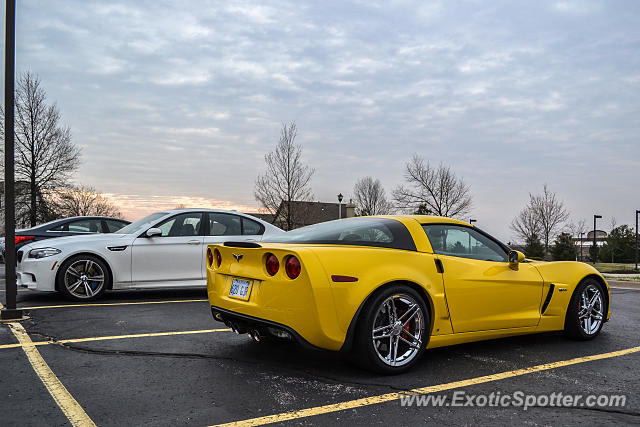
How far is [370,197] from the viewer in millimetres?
60000

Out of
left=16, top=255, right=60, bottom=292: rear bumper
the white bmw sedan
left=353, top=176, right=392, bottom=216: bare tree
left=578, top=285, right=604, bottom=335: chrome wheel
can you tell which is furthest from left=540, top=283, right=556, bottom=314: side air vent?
left=353, top=176, right=392, bottom=216: bare tree

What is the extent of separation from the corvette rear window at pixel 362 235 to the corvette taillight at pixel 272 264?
0.37 meters

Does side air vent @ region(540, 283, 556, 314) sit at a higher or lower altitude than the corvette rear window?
lower

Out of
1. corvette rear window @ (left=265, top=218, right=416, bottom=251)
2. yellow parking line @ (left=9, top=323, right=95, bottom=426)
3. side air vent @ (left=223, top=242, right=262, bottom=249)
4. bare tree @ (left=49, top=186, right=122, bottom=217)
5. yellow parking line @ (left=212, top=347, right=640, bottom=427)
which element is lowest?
yellow parking line @ (left=212, top=347, right=640, bottom=427)

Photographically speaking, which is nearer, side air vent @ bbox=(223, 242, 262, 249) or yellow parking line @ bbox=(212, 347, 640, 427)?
yellow parking line @ bbox=(212, 347, 640, 427)

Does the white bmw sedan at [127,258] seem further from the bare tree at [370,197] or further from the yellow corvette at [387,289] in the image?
the bare tree at [370,197]

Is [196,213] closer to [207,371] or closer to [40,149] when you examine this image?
[207,371]

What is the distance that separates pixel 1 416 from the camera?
319 cm

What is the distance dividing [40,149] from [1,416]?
35.4m

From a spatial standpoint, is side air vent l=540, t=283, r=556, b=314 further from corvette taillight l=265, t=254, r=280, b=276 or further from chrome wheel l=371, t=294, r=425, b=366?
corvette taillight l=265, t=254, r=280, b=276

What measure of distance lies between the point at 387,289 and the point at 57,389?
7.93 ft

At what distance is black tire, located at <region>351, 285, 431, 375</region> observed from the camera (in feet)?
13.1

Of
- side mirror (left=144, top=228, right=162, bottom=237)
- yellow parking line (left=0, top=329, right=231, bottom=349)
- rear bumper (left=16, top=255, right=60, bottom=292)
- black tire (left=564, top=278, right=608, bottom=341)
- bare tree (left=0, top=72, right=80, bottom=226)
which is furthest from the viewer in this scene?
bare tree (left=0, top=72, right=80, bottom=226)

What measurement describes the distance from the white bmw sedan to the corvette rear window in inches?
160
